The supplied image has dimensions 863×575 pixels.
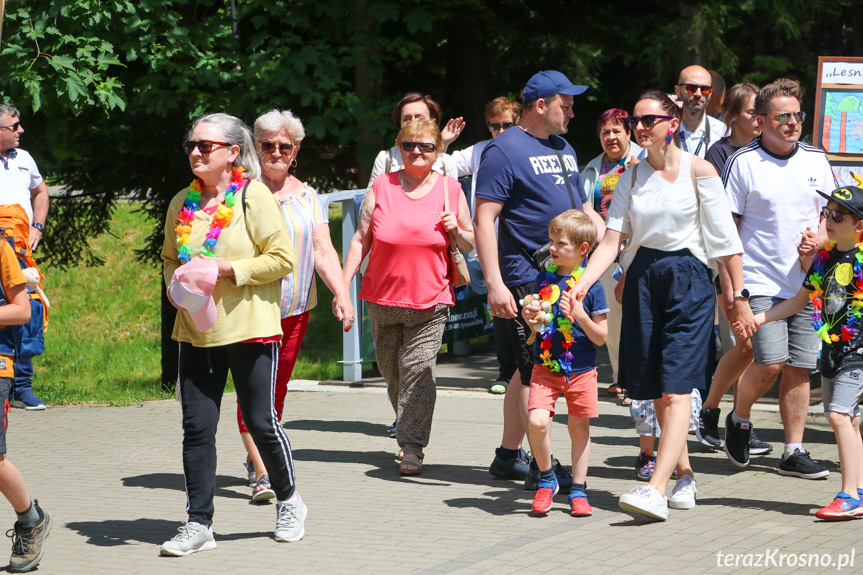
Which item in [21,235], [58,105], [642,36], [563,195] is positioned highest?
[642,36]

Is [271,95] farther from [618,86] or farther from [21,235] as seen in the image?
[618,86]

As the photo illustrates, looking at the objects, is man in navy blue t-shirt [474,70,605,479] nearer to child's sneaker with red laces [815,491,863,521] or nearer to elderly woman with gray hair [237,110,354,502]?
elderly woman with gray hair [237,110,354,502]

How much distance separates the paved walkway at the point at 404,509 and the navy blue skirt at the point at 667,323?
2.26 ft

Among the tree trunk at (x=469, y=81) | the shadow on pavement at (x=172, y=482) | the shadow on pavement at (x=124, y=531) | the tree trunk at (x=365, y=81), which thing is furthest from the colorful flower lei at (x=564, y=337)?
the tree trunk at (x=469, y=81)

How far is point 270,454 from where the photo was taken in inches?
200

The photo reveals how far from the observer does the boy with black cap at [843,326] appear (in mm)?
5332

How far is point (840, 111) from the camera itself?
25.9ft

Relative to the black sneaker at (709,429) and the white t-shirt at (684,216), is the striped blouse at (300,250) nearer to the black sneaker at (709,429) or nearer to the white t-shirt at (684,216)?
the white t-shirt at (684,216)

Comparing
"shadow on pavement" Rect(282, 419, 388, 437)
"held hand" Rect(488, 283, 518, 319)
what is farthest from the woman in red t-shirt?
"shadow on pavement" Rect(282, 419, 388, 437)

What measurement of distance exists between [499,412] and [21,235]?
4380 millimetres

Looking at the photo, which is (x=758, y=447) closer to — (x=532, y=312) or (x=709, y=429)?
(x=709, y=429)

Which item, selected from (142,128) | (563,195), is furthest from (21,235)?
(142,128)

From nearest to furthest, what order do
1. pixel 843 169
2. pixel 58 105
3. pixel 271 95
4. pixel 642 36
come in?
pixel 843 169 → pixel 58 105 → pixel 271 95 → pixel 642 36

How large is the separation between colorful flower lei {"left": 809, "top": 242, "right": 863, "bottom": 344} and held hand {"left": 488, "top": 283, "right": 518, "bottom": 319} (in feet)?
5.05
